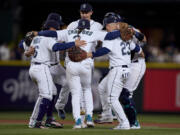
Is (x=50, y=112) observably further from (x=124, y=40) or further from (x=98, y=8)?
(x=98, y=8)

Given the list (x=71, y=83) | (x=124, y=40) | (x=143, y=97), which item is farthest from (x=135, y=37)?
(x=143, y=97)

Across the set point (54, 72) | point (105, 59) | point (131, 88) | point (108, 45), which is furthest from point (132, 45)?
point (105, 59)

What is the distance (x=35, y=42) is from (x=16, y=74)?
5.64 meters

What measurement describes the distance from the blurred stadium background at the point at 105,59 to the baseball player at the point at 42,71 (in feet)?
17.4

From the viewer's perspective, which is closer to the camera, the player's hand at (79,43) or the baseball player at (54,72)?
the player's hand at (79,43)

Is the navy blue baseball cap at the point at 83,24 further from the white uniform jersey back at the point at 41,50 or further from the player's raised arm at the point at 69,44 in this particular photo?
the white uniform jersey back at the point at 41,50

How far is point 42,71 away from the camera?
10.1 meters

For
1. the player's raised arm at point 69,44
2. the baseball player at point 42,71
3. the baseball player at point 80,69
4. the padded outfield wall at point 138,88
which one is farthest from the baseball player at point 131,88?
the padded outfield wall at point 138,88

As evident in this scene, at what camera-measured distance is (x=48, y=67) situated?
1023 cm

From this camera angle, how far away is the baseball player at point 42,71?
1000 cm

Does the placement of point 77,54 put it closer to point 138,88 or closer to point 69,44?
point 69,44

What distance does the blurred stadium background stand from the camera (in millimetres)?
15469

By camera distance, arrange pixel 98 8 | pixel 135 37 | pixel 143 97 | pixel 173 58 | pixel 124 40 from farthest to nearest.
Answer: pixel 98 8 < pixel 173 58 < pixel 143 97 < pixel 135 37 < pixel 124 40

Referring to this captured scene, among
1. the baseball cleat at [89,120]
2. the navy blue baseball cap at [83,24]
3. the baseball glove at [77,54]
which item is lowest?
the baseball cleat at [89,120]
